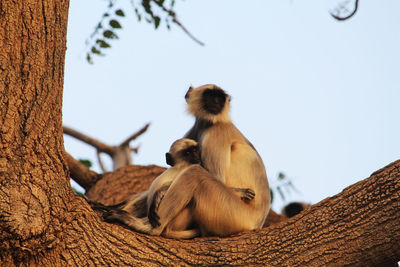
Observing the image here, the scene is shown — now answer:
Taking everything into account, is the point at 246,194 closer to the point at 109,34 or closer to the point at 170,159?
the point at 170,159

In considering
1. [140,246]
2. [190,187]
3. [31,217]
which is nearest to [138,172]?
[190,187]

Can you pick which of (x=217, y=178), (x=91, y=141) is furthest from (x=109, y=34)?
(x=91, y=141)

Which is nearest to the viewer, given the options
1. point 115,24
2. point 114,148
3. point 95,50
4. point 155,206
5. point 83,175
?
point 155,206

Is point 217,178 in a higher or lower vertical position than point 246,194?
higher

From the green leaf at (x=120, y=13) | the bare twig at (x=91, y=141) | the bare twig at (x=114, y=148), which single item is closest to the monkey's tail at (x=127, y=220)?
the green leaf at (x=120, y=13)

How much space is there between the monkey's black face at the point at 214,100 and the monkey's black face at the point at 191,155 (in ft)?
2.43

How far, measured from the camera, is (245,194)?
13.7 feet

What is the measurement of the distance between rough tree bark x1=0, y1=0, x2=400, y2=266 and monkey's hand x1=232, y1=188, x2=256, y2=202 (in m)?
0.88

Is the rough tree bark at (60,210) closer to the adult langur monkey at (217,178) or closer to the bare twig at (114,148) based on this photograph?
the adult langur monkey at (217,178)

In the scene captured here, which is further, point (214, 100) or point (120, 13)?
point (214, 100)

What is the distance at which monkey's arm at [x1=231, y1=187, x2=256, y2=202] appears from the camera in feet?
13.7

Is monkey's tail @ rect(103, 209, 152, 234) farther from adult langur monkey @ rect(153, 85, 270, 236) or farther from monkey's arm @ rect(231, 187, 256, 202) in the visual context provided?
monkey's arm @ rect(231, 187, 256, 202)

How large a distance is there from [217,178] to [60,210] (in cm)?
152

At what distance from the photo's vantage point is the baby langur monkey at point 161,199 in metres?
3.65
